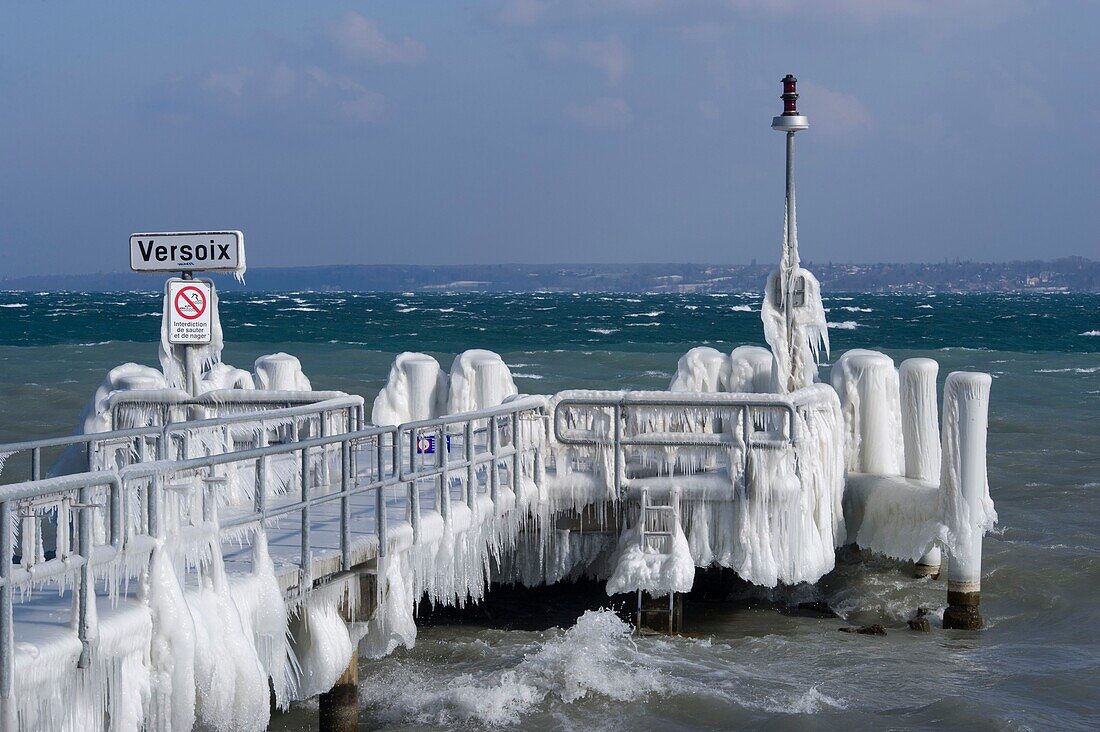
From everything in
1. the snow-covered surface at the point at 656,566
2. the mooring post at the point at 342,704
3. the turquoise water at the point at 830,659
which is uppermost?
the snow-covered surface at the point at 656,566

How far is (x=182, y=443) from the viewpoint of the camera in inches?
441

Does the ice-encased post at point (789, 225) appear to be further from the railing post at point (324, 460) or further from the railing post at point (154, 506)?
the railing post at point (154, 506)

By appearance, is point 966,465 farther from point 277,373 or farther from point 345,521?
point 277,373

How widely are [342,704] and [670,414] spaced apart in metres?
4.44

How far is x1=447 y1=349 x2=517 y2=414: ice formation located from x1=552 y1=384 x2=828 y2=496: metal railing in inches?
85.3

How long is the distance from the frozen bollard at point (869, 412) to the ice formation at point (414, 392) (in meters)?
4.35

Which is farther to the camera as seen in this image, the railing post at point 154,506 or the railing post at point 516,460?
the railing post at point 516,460

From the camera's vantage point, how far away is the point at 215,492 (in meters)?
8.19

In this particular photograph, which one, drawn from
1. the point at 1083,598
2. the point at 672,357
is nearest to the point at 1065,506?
the point at 1083,598

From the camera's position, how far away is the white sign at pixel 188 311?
10.4m

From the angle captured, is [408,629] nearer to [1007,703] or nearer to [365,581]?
[365,581]

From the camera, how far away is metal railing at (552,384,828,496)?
12586 mm

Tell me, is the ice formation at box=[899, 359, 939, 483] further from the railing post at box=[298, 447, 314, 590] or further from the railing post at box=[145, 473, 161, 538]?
the railing post at box=[145, 473, 161, 538]

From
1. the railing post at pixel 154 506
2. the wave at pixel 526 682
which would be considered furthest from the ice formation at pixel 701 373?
the railing post at pixel 154 506
